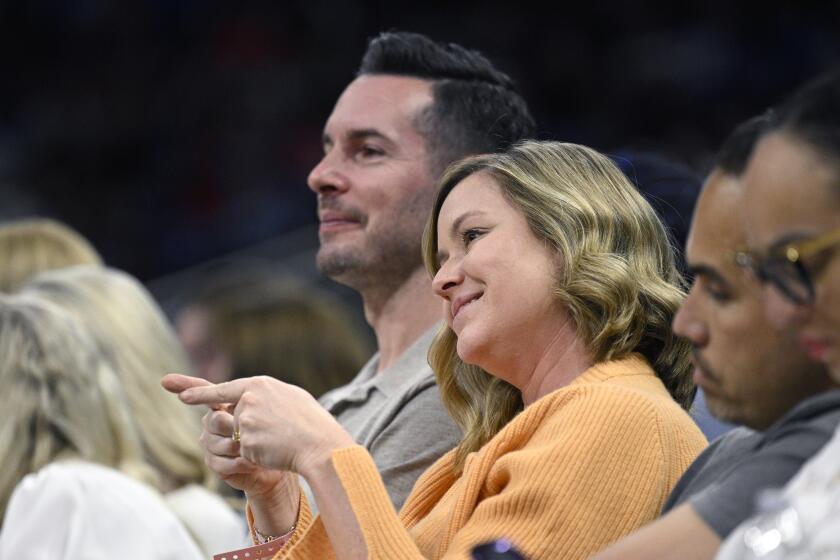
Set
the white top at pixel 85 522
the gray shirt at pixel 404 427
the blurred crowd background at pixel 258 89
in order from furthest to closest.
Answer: the blurred crowd background at pixel 258 89 < the white top at pixel 85 522 < the gray shirt at pixel 404 427

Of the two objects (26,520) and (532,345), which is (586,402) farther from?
(26,520)

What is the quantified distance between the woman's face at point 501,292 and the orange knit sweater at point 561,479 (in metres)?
0.15

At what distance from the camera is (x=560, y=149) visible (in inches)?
95.0

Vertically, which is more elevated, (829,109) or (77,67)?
(829,109)

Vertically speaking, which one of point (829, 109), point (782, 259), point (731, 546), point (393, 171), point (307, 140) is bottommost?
point (307, 140)

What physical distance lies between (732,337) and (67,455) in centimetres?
210

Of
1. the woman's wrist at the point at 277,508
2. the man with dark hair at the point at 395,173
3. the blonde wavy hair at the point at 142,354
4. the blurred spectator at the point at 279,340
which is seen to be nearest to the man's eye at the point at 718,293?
the woman's wrist at the point at 277,508

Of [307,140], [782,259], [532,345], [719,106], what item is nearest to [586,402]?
[532,345]

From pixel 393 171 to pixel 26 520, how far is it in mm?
1104

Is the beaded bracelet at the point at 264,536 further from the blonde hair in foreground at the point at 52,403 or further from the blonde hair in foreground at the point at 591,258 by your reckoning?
the blonde hair in foreground at the point at 52,403

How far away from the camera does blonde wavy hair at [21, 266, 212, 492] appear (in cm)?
363

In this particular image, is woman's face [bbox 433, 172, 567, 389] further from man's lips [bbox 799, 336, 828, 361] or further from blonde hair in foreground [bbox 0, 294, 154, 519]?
blonde hair in foreground [bbox 0, 294, 154, 519]

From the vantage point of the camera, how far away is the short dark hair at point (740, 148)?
5.25 ft

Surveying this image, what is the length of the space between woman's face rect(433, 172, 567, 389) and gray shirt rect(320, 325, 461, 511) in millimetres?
424
